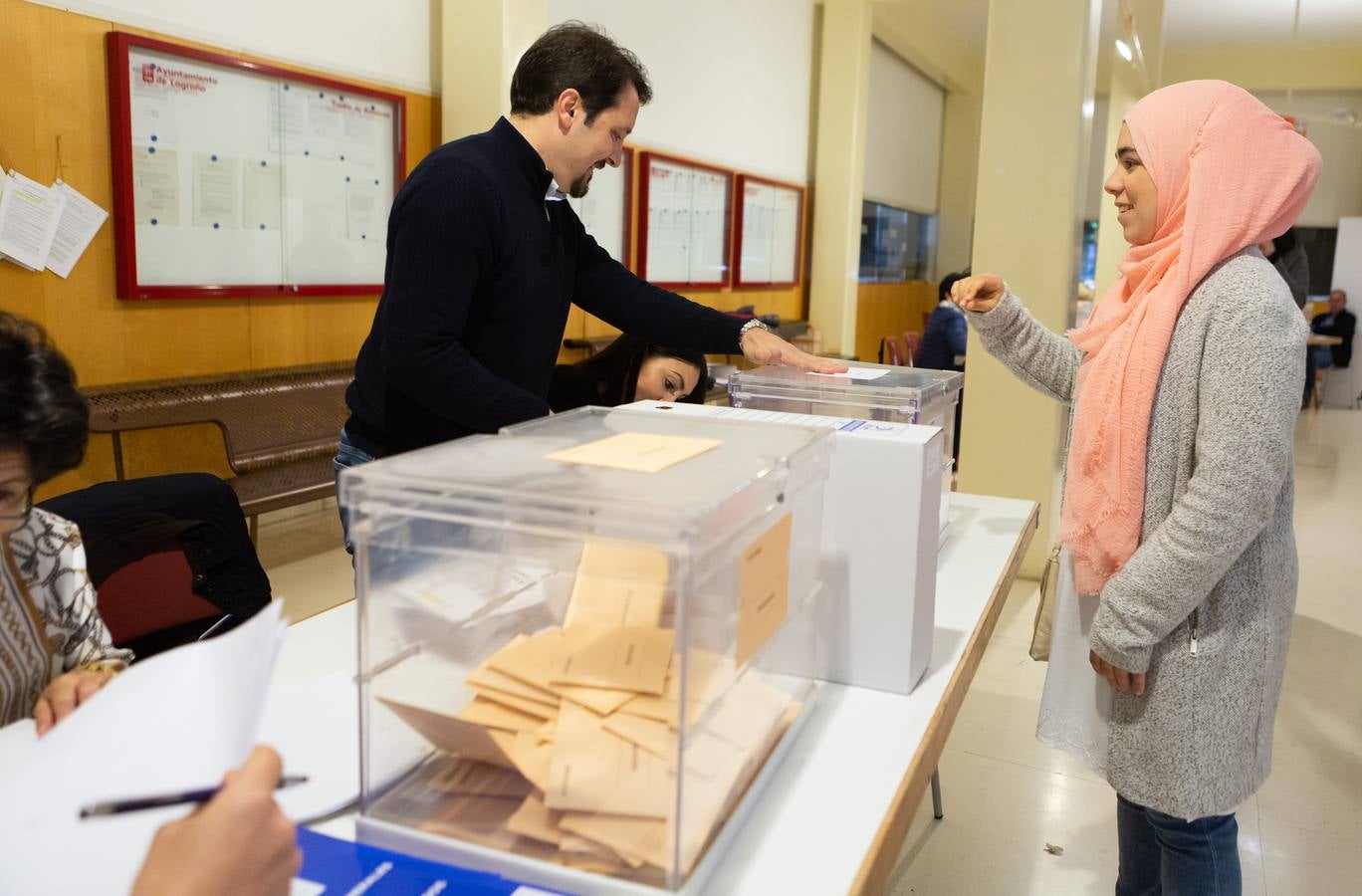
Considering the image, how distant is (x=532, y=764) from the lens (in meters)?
0.87

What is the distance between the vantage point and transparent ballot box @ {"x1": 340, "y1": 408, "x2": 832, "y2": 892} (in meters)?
0.84

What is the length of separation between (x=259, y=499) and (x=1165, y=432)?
295cm

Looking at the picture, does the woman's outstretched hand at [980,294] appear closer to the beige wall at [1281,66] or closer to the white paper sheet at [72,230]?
the white paper sheet at [72,230]

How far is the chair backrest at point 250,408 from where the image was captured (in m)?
3.36

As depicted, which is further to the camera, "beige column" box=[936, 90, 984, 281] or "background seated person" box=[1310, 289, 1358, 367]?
"beige column" box=[936, 90, 984, 281]

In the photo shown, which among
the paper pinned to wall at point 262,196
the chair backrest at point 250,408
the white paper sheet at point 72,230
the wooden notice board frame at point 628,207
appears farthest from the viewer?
the wooden notice board frame at point 628,207

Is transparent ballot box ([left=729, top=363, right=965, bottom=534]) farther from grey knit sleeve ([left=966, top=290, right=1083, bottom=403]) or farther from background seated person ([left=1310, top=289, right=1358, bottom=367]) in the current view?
background seated person ([left=1310, top=289, right=1358, bottom=367])

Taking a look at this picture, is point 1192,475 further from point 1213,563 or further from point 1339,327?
point 1339,327

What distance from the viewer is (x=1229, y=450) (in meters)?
1.33

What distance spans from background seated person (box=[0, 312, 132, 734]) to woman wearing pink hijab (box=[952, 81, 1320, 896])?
4.21 feet

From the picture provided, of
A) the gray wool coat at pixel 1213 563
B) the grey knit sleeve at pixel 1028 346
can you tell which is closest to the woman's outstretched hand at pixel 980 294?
the grey knit sleeve at pixel 1028 346

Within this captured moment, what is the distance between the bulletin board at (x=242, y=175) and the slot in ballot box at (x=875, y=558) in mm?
2865

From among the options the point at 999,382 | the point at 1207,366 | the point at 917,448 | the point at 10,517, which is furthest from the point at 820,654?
the point at 999,382

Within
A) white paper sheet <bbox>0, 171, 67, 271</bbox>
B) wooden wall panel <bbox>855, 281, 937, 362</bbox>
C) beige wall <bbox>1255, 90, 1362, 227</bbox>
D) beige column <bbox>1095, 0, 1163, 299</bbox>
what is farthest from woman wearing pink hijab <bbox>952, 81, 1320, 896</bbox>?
beige wall <bbox>1255, 90, 1362, 227</bbox>
